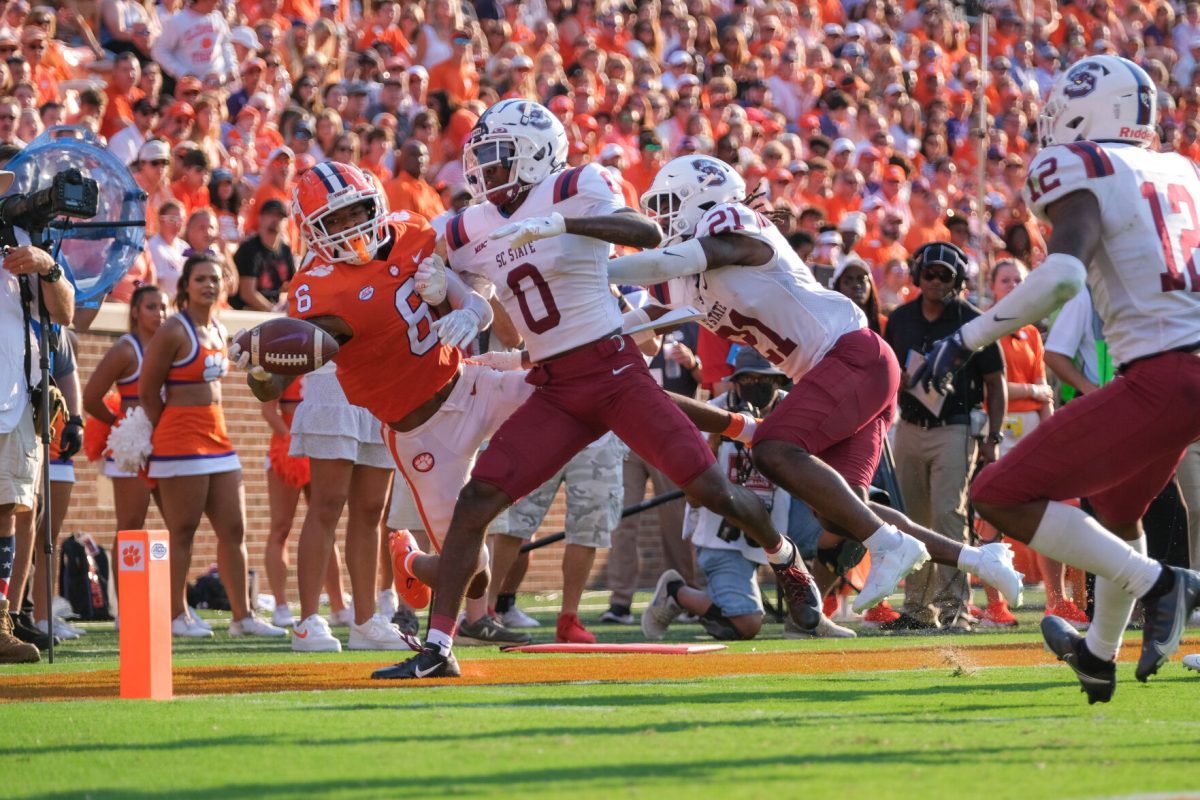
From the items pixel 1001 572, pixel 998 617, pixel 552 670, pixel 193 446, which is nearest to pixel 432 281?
pixel 552 670

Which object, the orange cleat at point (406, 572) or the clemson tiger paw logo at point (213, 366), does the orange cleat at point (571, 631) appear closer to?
the orange cleat at point (406, 572)

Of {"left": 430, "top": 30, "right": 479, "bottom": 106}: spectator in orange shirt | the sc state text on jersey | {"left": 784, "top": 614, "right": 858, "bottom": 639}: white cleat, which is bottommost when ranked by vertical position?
{"left": 784, "top": 614, "right": 858, "bottom": 639}: white cleat

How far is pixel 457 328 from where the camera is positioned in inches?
271

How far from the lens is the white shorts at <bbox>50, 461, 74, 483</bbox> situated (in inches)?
395

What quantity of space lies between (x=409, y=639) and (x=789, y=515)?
12.6 feet

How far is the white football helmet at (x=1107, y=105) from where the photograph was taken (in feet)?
19.6

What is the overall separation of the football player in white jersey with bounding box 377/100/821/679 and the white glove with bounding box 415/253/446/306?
0.39 feet

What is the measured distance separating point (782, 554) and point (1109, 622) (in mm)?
1679

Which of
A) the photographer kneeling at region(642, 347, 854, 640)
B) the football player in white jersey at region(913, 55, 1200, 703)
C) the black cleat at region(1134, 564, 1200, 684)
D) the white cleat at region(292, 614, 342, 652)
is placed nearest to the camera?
the football player in white jersey at region(913, 55, 1200, 703)

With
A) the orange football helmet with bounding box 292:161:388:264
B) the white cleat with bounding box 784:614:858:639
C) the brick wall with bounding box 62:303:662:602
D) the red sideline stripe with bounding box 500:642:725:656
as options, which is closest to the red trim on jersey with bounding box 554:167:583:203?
the orange football helmet with bounding box 292:161:388:264

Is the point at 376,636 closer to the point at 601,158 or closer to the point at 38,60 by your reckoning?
the point at 38,60

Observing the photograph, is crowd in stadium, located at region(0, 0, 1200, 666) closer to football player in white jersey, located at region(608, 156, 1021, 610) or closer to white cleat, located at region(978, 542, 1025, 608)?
football player in white jersey, located at region(608, 156, 1021, 610)

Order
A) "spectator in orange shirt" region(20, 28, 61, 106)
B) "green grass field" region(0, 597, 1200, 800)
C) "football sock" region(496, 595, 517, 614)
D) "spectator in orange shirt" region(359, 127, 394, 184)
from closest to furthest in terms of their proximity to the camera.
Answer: "green grass field" region(0, 597, 1200, 800), "football sock" region(496, 595, 517, 614), "spectator in orange shirt" region(20, 28, 61, 106), "spectator in orange shirt" region(359, 127, 394, 184)

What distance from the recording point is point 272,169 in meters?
Result: 13.4
